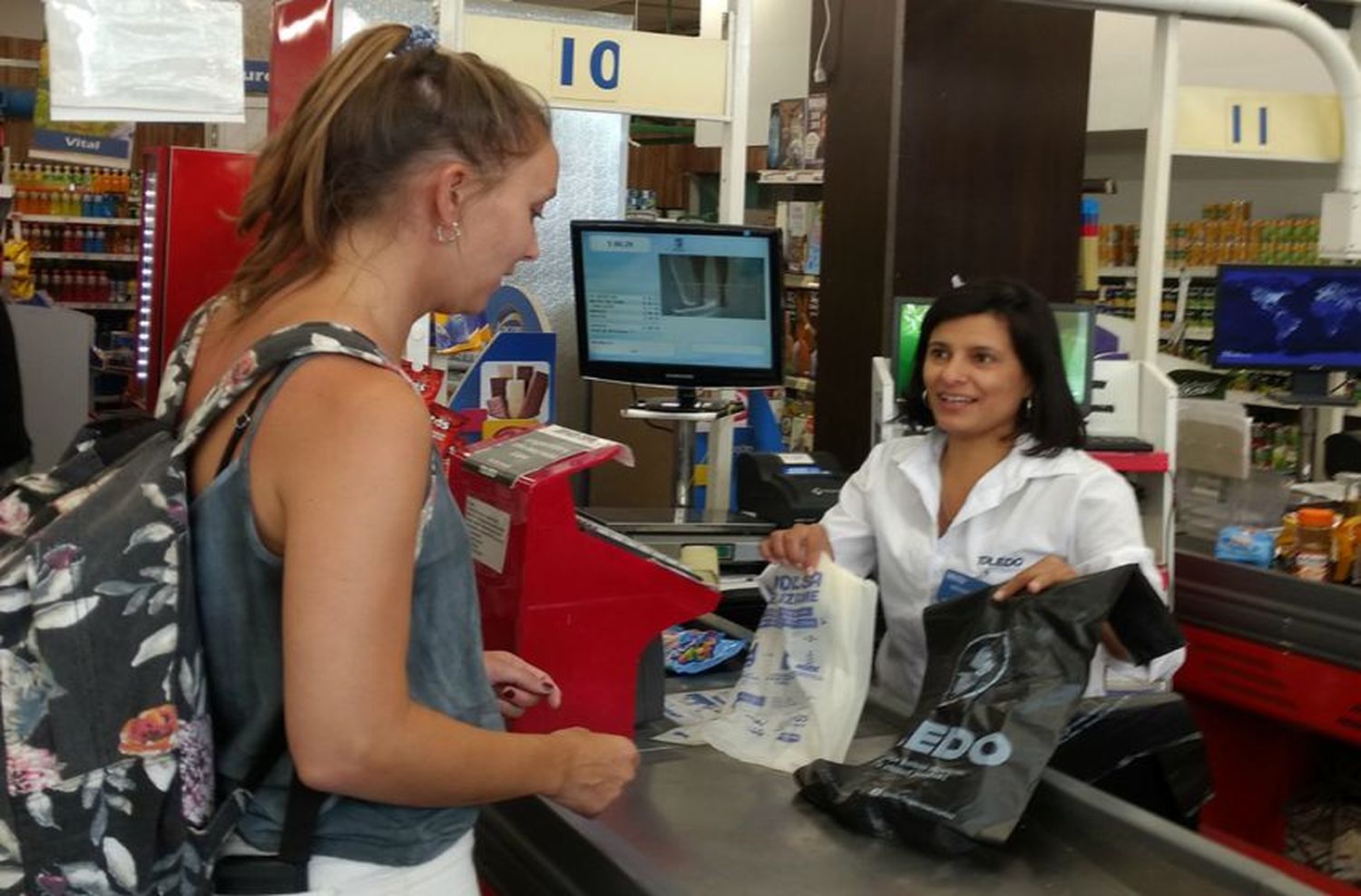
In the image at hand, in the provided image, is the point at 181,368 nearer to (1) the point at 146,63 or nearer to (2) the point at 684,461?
(1) the point at 146,63

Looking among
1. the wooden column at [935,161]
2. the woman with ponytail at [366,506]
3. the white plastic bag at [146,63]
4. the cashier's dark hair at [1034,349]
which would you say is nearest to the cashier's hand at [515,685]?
the woman with ponytail at [366,506]

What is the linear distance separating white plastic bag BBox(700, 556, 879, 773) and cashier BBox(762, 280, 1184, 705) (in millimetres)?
424

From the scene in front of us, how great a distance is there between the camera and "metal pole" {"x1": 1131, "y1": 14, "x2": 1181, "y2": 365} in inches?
181

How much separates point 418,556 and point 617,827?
2.16 ft

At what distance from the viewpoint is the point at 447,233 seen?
1.31 metres

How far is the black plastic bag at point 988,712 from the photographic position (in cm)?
167

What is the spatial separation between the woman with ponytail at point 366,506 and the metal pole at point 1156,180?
3.63 m

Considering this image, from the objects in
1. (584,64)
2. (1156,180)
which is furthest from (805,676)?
(1156,180)

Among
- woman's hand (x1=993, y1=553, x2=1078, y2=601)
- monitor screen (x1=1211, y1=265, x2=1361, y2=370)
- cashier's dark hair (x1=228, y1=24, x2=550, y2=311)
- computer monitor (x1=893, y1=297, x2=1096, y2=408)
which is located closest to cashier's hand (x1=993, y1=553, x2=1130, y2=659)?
woman's hand (x1=993, y1=553, x2=1078, y2=601)

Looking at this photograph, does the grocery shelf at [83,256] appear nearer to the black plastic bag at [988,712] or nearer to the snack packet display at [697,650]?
the snack packet display at [697,650]

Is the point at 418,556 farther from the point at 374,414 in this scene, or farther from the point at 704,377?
the point at 704,377

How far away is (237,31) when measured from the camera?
3.20 meters

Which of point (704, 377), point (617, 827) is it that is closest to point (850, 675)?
point (617, 827)

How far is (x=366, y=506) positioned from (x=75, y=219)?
9958 mm
